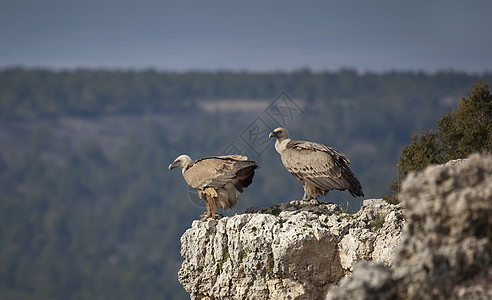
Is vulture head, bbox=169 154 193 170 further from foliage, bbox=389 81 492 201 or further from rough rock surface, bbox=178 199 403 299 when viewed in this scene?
foliage, bbox=389 81 492 201

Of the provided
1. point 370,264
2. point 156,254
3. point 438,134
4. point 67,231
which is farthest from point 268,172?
point 370,264

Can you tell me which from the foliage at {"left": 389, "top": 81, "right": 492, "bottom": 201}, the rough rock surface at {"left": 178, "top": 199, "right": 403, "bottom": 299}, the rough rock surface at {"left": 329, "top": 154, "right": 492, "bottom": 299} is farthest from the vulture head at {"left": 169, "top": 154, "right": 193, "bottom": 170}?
the rough rock surface at {"left": 329, "top": 154, "right": 492, "bottom": 299}

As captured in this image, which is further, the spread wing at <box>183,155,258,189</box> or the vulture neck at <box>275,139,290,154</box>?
the vulture neck at <box>275,139,290,154</box>

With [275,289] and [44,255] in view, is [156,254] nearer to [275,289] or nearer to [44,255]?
[44,255]

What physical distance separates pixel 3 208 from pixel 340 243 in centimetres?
18873

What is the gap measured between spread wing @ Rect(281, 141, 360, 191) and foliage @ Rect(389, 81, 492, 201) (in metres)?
1.52

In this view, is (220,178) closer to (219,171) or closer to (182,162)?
(219,171)

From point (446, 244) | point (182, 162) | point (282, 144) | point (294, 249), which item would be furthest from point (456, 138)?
point (446, 244)

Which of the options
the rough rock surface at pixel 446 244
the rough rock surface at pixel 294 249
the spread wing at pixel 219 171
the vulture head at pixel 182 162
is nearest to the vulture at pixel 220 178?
the spread wing at pixel 219 171

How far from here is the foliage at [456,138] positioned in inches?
750

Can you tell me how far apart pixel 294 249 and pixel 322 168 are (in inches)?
140

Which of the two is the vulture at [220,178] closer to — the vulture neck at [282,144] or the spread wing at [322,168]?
the spread wing at [322,168]

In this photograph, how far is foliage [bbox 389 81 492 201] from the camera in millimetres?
19047

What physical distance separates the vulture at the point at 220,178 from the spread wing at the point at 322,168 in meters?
1.16
